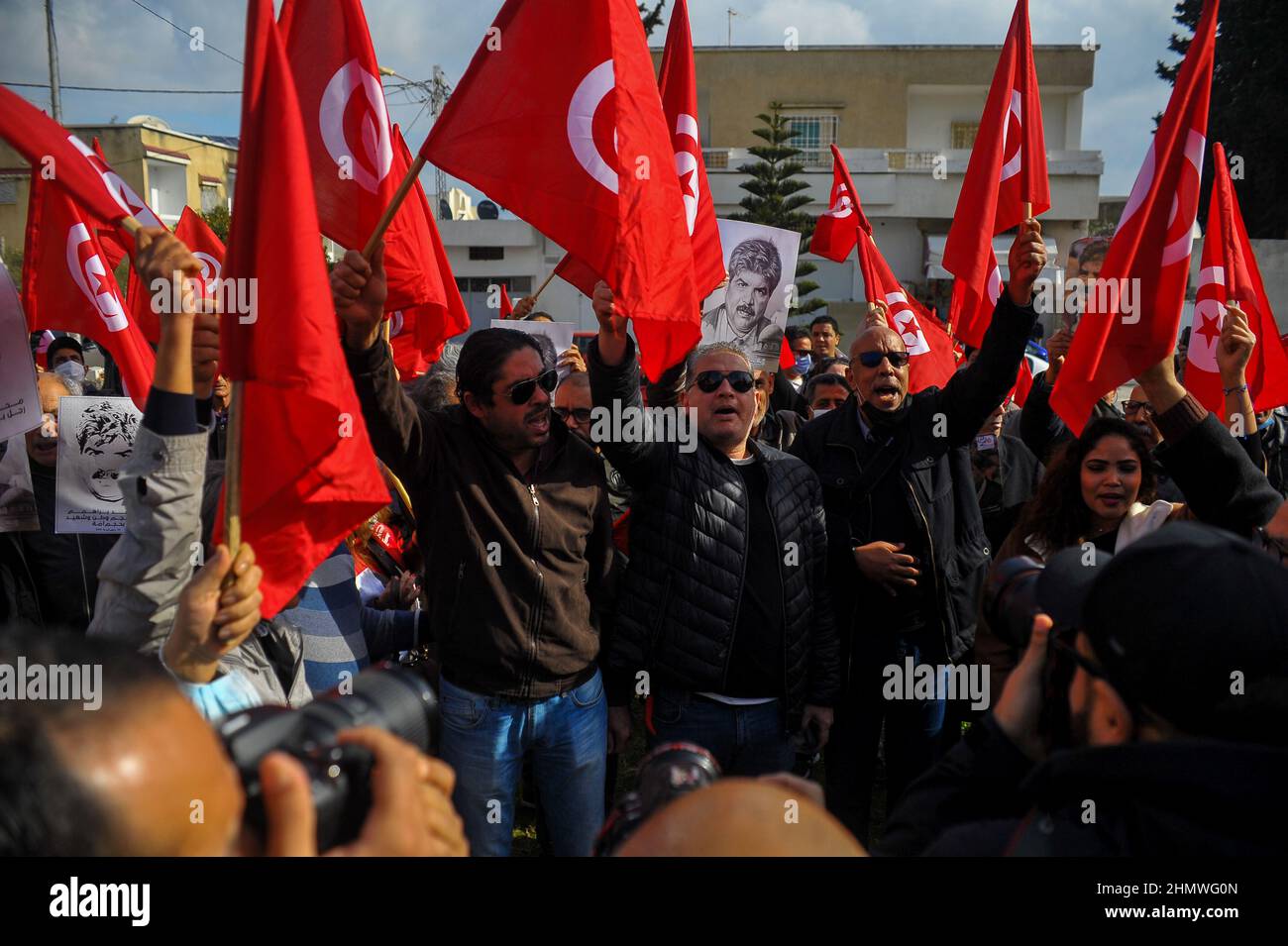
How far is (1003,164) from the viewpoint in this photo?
486 cm

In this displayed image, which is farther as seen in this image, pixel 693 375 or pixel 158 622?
pixel 693 375

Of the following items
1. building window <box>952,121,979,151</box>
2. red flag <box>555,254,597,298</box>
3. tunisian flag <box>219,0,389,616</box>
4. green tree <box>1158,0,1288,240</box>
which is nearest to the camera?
tunisian flag <box>219,0,389,616</box>

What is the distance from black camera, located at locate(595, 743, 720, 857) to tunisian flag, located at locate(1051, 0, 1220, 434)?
245 cm

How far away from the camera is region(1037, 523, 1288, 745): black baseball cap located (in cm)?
126

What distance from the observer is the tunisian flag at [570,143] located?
9.85ft

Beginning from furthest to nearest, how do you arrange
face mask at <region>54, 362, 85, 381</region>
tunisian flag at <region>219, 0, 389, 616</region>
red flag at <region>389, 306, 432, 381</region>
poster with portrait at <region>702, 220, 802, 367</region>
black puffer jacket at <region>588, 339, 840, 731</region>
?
face mask at <region>54, 362, 85, 381</region>, poster with portrait at <region>702, 220, 802, 367</region>, red flag at <region>389, 306, 432, 381</region>, black puffer jacket at <region>588, 339, 840, 731</region>, tunisian flag at <region>219, 0, 389, 616</region>

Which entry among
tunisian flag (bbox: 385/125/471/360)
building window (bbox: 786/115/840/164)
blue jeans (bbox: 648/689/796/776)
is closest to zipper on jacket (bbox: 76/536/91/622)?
tunisian flag (bbox: 385/125/471/360)

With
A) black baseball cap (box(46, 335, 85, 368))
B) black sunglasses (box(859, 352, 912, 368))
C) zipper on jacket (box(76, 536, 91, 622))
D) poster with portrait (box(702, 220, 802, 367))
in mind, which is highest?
poster with portrait (box(702, 220, 802, 367))

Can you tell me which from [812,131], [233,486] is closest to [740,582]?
[233,486]

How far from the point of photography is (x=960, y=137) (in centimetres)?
3922

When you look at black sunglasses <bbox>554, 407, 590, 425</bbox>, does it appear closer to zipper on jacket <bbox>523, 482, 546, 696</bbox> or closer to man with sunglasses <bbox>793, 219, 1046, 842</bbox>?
man with sunglasses <bbox>793, 219, 1046, 842</bbox>
